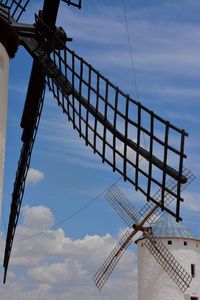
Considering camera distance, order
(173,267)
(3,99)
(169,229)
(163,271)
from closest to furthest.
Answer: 1. (3,99)
2. (173,267)
3. (163,271)
4. (169,229)

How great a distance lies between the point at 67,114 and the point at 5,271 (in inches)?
295

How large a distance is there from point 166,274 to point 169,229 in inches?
84.4

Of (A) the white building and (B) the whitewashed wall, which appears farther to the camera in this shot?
(A) the white building

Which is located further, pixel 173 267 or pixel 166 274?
pixel 166 274

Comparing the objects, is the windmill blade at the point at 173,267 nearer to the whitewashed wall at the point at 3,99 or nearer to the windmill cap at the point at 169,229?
the windmill cap at the point at 169,229

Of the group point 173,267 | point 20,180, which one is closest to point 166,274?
point 173,267

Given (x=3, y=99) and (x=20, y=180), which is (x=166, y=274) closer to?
(x=20, y=180)

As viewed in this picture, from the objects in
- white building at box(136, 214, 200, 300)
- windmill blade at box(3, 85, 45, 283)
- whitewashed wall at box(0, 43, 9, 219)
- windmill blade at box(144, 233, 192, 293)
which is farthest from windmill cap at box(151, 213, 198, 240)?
whitewashed wall at box(0, 43, 9, 219)

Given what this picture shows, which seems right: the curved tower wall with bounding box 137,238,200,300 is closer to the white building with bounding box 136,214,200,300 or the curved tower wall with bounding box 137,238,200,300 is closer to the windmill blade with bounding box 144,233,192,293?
the white building with bounding box 136,214,200,300

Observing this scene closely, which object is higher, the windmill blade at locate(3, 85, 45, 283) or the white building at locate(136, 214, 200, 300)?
the white building at locate(136, 214, 200, 300)

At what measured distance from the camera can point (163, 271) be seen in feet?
76.7

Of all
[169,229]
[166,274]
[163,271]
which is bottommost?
[166,274]

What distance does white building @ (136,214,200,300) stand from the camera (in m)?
23.3

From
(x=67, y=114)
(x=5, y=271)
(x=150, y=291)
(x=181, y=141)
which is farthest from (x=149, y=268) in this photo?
(x=181, y=141)
